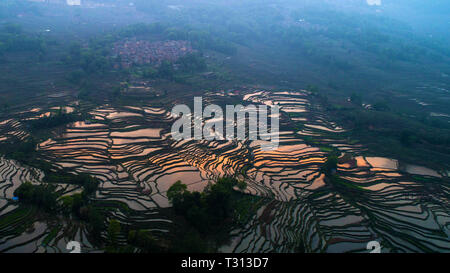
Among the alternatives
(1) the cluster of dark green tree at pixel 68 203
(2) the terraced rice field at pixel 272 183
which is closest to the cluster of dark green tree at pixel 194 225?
(2) the terraced rice field at pixel 272 183

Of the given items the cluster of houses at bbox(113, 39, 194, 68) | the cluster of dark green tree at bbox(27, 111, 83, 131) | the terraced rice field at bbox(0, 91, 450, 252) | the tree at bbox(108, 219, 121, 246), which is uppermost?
the cluster of houses at bbox(113, 39, 194, 68)

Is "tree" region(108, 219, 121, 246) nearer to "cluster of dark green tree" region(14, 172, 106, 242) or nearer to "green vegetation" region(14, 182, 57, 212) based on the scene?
"cluster of dark green tree" region(14, 172, 106, 242)

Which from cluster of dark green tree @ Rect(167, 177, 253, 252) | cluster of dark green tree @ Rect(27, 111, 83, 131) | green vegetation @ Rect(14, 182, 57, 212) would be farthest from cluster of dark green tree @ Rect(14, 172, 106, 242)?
cluster of dark green tree @ Rect(27, 111, 83, 131)

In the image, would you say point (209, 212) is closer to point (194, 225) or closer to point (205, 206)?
point (205, 206)

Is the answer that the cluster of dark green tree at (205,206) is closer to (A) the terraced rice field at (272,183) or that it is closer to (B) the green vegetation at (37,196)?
(A) the terraced rice field at (272,183)

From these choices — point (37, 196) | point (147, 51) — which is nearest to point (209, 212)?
point (37, 196)
